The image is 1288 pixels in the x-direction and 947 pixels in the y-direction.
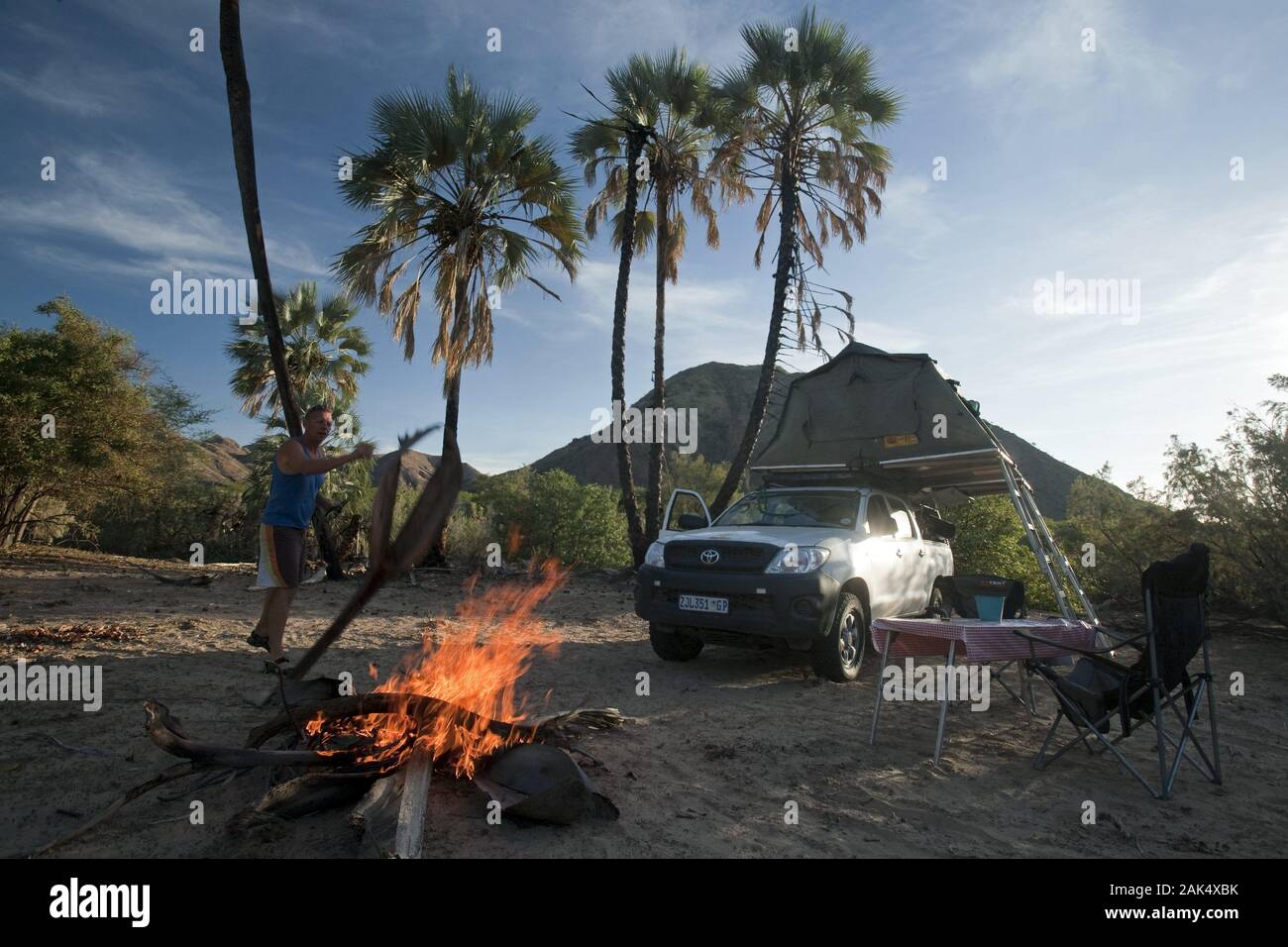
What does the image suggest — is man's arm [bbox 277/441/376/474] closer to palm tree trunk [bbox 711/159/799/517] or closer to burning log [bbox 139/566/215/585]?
burning log [bbox 139/566/215/585]

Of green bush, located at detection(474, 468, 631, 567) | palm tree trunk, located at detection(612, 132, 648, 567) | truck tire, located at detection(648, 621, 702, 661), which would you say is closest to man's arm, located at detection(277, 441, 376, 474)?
truck tire, located at detection(648, 621, 702, 661)

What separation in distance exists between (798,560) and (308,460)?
3.96m

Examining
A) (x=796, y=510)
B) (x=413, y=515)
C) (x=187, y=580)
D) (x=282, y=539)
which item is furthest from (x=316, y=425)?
(x=187, y=580)

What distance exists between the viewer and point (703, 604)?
6.21m

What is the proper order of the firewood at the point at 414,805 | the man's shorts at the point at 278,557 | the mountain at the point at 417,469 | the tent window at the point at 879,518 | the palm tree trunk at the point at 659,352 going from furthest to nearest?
the palm tree trunk at the point at 659,352 → the tent window at the point at 879,518 → the man's shorts at the point at 278,557 → the firewood at the point at 414,805 → the mountain at the point at 417,469

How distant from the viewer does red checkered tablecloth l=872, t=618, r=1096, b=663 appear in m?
4.09

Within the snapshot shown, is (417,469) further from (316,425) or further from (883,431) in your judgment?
(316,425)

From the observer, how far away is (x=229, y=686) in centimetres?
507

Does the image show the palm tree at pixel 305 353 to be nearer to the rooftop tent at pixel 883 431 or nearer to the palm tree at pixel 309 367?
the palm tree at pixel 309 367

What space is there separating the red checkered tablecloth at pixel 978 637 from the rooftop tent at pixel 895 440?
242 centimetres

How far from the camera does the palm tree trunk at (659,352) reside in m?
15.5

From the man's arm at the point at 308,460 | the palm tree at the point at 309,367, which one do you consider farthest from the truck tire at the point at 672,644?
the palm tree at the point at 309,367

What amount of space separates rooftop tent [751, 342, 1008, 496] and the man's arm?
5881 millimetres
